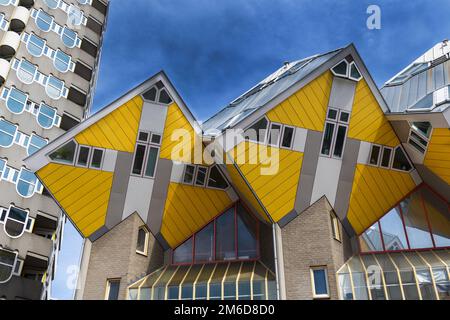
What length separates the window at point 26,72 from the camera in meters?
31.6

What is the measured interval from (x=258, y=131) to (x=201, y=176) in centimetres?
493

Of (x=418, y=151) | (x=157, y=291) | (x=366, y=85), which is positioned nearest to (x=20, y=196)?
(x=157, y=291)

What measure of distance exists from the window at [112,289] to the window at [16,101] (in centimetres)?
1758

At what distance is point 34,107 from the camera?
3167cm

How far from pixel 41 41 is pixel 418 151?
3170cm

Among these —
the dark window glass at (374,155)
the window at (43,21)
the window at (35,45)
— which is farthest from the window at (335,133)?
the window at (43,21)

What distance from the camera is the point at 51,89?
3372cm

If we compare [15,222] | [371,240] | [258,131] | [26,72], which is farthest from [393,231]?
[26,72]

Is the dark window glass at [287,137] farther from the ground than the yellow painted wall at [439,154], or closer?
farther from the ground

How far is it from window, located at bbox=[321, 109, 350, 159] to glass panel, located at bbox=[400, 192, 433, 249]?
5272 mm

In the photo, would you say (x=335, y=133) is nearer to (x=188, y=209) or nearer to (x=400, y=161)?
(x=400, y=161)

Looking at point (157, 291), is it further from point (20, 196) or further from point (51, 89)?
point (51, 89)

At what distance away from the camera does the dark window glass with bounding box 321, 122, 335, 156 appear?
20.2m

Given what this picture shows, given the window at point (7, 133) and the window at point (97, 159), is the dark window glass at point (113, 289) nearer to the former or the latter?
the window at point (97, 159)
